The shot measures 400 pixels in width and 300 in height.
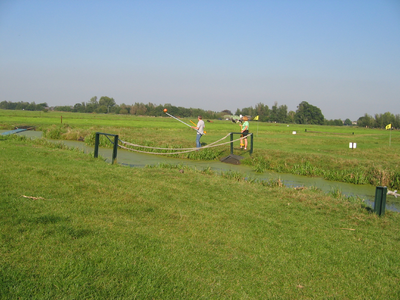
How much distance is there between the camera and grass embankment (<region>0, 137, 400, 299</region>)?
3762 millimetres

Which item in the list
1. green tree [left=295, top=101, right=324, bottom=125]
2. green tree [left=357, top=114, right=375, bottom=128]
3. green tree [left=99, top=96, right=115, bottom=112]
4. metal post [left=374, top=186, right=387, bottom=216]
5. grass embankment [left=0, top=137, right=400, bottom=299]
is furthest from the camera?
green tree [left=99, top=96, right=115, bottom=112]

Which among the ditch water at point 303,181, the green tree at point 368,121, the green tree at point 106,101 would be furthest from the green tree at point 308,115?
the ditch water at point 303,181

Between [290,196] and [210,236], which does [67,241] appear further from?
[290,196]

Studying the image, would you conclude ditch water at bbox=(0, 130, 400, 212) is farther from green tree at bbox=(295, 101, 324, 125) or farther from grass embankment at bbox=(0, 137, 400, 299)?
green tree at bbox=(295, 101, 324, 125)

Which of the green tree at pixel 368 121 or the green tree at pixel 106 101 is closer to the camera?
the green tree at pixel 368 121

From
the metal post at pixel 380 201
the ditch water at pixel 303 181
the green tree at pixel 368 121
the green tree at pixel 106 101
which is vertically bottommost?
the ditch water at pixel 303 181

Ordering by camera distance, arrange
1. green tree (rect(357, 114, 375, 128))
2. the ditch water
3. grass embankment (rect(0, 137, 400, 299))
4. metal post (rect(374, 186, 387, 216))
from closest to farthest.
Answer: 1. grass embankment (rect(0, 137, 400, 299))
2. metal post (rect(374, 186, 387, 216))
3. the ditch water
4. green tree (rect(357, 114, 375, 128))

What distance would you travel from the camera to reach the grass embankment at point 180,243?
3762mm

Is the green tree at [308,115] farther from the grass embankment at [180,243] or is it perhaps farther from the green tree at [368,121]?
the grass embankment at [180,243]

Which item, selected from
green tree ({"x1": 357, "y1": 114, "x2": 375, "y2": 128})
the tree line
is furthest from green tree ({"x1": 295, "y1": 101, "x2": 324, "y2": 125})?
green tree ({"x1": 357, "y1": 114, "x2": 375, "y2": 128})

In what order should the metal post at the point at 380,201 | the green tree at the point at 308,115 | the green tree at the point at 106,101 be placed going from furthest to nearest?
the green tree at the point at 106,101 < the green tree at the point at 308,115 < the metal post at the point at 380,201

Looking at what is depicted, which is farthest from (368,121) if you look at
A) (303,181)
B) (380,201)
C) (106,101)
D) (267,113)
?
(106,101)

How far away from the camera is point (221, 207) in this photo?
7098 mm

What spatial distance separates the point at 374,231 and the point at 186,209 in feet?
11.4
